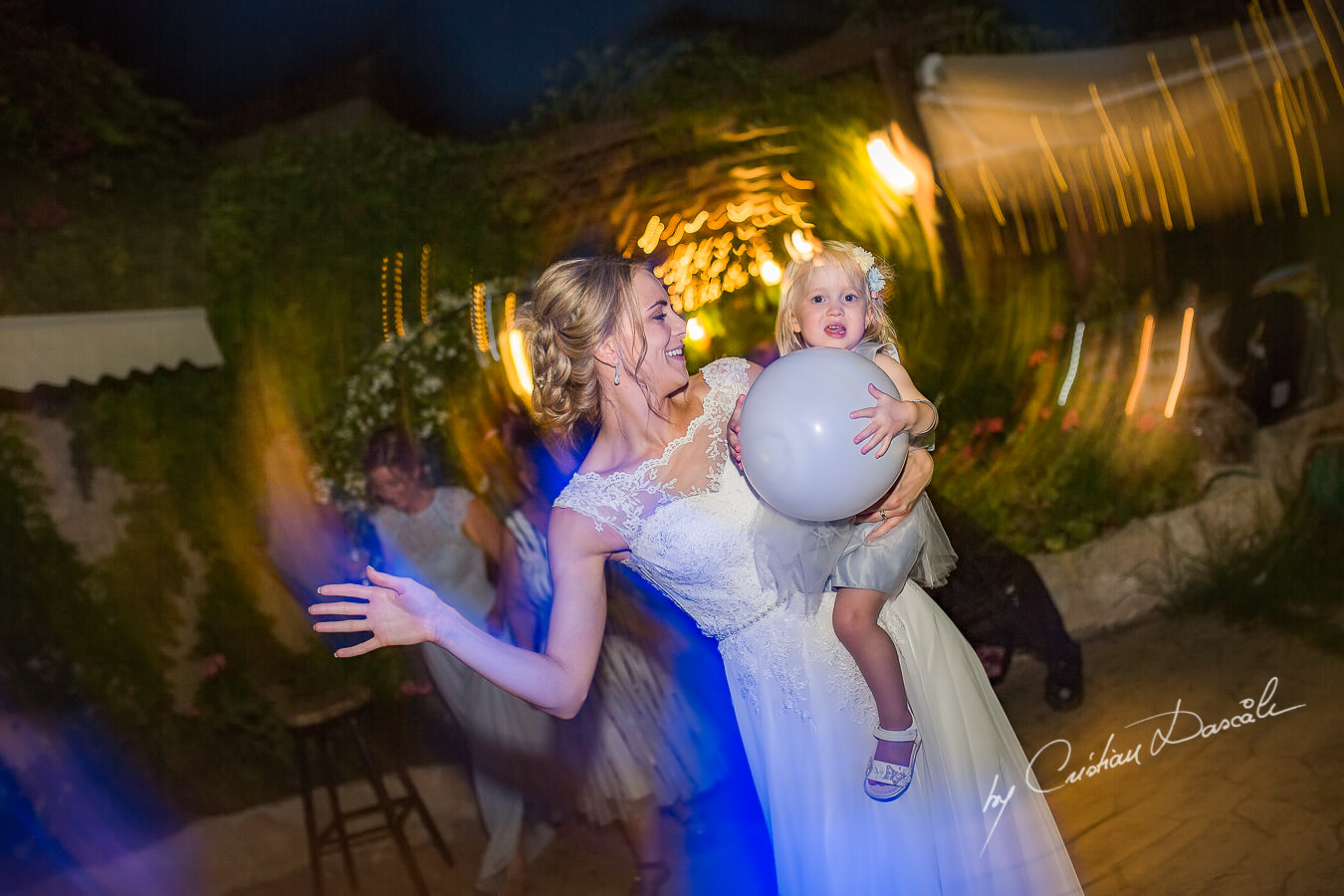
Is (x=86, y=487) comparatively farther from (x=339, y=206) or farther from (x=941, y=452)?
(x=941, y=452)

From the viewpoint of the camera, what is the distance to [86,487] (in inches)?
116

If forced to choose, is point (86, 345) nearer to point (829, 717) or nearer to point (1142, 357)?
point (829, 717)

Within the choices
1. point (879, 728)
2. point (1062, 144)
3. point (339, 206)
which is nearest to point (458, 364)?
point (339, 206)

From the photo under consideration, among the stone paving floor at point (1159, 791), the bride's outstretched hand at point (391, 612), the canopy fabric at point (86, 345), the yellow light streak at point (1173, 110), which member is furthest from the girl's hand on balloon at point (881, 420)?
the canopy fabric at point (86, 345)

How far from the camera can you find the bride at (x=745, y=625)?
1410 millimetres

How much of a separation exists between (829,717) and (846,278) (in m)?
0.72

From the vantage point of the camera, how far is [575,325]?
1435 millimetres

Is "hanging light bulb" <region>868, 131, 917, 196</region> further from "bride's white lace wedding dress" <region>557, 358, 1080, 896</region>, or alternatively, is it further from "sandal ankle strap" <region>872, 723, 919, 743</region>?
"sandal ankle strap" <region>872, 723, 919, 743</region>

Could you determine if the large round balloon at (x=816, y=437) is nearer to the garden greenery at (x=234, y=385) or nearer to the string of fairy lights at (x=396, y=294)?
the garden greenery at (x=234, y=385)

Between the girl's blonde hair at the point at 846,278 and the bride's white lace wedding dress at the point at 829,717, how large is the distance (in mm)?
165

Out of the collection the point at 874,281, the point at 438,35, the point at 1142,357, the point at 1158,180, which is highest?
the point at 438,35

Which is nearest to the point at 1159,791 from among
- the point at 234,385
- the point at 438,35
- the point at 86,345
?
the point at 234,385

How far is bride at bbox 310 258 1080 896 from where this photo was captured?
55.5 inches

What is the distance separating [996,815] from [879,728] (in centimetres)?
26
